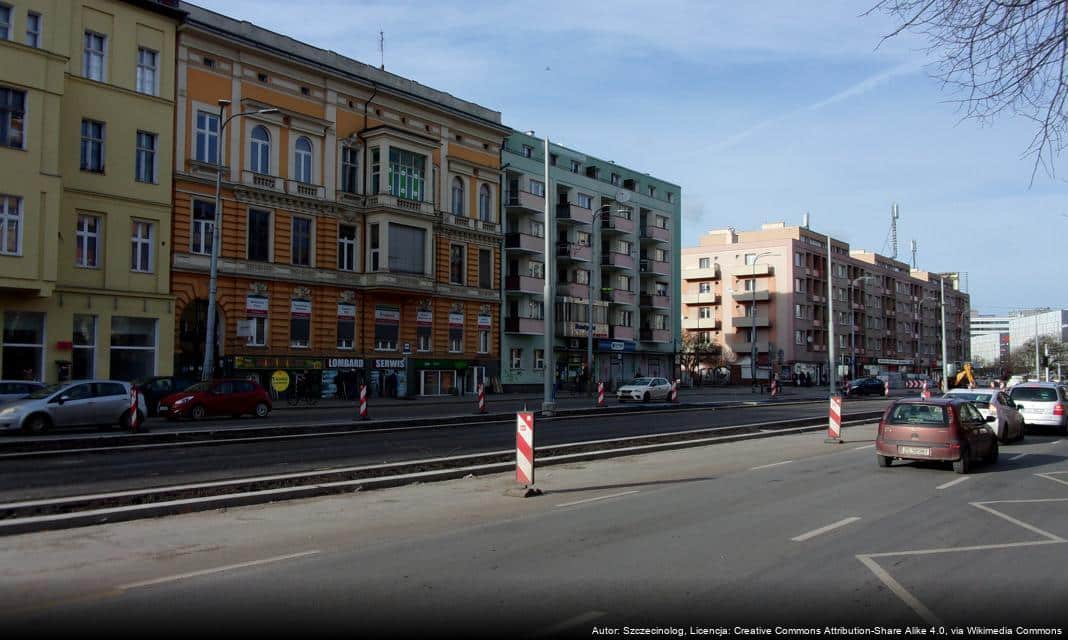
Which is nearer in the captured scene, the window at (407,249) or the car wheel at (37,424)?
the car wheel at (37,424)

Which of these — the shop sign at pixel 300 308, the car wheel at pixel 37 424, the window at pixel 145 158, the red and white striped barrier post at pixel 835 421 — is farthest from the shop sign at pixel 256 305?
the red and white striped barrier post at pixel 835 421

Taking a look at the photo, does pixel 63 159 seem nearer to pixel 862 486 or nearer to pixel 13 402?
pixel 13 402

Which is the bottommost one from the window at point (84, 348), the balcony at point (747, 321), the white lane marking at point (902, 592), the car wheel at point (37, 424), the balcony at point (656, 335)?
the white lane marking at point (902, 592)

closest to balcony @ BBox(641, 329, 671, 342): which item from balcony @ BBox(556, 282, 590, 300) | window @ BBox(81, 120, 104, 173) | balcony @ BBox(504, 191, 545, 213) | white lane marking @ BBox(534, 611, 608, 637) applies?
balcony @ BBox(556, 282, 590, 300)

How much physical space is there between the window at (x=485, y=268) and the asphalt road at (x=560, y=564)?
1653 inches

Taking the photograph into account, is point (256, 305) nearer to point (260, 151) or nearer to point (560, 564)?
point (260, 151)

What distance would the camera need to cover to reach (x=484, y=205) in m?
56.2

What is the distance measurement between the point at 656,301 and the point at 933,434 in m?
58.2

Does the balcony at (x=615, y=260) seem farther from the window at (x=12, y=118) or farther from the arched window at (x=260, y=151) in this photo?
the window at (x=12, y=118)

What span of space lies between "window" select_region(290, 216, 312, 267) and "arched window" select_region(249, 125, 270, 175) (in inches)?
115

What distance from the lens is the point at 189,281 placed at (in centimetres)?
3950

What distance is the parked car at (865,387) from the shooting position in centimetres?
6293

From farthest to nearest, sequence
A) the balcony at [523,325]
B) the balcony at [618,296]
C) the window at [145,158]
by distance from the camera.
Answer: the balcony at [618,296] → the balcony at [523,325] → the window at [145,158]

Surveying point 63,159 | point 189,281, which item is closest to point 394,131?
point 189,281
